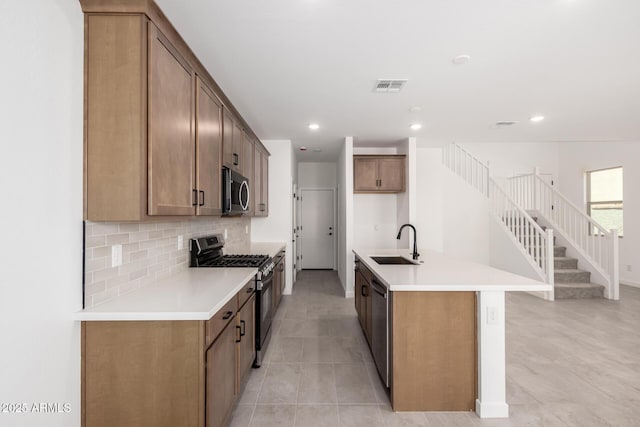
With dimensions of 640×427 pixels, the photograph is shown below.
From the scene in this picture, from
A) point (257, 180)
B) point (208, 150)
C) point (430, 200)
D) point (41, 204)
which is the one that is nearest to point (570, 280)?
point (430, 200)

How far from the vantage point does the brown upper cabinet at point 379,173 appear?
514 centimetres

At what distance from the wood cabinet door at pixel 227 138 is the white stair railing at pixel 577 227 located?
5830 millimetres

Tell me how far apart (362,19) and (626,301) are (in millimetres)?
5875

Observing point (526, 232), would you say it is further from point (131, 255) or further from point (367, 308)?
point (131, 255)

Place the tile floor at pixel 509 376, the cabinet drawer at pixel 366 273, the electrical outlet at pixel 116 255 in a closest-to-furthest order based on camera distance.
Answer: the electrical outlet at pixel 116 255 → the tile floor at pixel 509 376 → the cabinet drawer at pixel 366 273

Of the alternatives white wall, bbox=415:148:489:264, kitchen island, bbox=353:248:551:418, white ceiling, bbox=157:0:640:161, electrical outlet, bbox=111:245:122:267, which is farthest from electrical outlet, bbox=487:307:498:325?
white wall, bbox=415:148:489:264

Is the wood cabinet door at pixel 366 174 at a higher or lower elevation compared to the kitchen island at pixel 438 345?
higher

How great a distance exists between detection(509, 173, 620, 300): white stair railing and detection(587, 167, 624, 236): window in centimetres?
31

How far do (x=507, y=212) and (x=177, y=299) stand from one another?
6.27 meters

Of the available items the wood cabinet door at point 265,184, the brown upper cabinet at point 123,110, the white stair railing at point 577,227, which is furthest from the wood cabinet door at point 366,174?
the brown upper cabinet at point 123,110

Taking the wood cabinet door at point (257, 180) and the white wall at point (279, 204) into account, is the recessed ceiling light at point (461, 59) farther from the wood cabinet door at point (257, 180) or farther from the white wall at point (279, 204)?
the white wall at point (279, 204)

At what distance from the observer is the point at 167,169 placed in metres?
1.63

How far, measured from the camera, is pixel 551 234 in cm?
465

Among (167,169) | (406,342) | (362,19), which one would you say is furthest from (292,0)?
(406,342)
